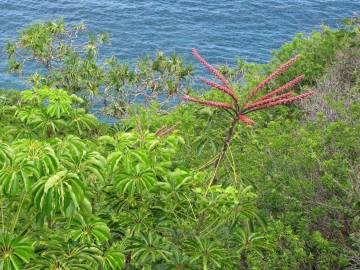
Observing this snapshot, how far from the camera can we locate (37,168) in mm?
5910

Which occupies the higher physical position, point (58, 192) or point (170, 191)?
point (58, 192)

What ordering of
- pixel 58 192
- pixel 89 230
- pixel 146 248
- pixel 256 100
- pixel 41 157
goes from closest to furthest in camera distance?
1. pixel 58 192
2. pixel 41 157
3. pixel 89 230
4. pixel 256 100
5. pixel 146 248

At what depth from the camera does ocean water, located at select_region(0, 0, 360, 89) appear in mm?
63312

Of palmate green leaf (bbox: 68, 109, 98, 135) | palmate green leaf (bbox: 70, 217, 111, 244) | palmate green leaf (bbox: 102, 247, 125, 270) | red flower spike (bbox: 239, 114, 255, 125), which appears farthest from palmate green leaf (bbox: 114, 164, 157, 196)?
palmate green leaf (bbox: 68, 109, 98, 135)

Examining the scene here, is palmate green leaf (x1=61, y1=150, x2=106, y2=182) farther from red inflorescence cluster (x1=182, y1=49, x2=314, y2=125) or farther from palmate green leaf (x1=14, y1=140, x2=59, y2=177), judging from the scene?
red inflorescence cluster (x1=182, y1=49, x2=314, y2=125)

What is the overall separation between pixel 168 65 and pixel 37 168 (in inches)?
1160

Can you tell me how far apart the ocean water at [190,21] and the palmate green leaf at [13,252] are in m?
54.0

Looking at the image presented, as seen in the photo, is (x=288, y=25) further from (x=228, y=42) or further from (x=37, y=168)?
(x=37, y=168)

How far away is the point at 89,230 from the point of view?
6695mm

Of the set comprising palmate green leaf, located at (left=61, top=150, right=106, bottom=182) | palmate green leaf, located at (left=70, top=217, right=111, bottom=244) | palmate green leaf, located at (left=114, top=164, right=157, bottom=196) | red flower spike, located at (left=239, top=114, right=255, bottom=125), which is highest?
red flower spike, located at (left=239, top=114, right=255, bottom=125)

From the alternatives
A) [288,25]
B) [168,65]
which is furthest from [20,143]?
[288,25]

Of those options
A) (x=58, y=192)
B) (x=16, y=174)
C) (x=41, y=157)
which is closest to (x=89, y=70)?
(x=41, y=157)

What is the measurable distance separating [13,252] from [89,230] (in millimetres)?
1054

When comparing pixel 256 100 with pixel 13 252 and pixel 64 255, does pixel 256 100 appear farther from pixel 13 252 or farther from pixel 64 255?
pixel 13 252
